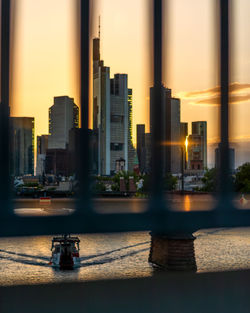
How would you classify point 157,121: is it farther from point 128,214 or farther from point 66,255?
point 66,255

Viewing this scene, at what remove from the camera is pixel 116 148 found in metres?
5.24

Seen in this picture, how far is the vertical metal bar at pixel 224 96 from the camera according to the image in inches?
141

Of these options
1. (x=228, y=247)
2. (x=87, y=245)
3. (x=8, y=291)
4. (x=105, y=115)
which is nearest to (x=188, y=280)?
(x=8, y=291)

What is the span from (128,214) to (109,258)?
35410 mm

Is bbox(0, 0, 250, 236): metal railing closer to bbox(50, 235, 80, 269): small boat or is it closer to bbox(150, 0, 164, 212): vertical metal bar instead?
bbox(150, 0, 164, 212): vertical metal bar

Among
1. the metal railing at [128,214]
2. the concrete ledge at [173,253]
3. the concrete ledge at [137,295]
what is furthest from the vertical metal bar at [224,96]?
the concrete ledge at [173,253]

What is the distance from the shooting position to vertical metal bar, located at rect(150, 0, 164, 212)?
132 inches

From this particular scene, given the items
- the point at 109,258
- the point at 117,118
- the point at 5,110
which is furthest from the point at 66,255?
the point at 5,110

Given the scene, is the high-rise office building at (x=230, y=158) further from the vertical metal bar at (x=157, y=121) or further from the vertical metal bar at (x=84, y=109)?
the vertical metal bar at (x=84, y=109)

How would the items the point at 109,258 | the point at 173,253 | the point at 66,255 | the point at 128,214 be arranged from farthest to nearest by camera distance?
the point at 109,258 → the point at 66,255 → the point at 173,253 → the point at 128,214

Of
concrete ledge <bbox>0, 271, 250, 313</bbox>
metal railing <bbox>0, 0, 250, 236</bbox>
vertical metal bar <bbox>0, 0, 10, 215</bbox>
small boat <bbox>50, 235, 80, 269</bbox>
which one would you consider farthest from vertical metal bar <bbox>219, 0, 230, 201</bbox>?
small boat <bbox>50, 235, 80, 269</bbox>

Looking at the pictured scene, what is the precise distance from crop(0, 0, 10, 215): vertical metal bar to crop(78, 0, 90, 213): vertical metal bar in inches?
17.0

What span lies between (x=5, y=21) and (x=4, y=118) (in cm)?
56

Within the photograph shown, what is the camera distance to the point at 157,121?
3.43 meters
